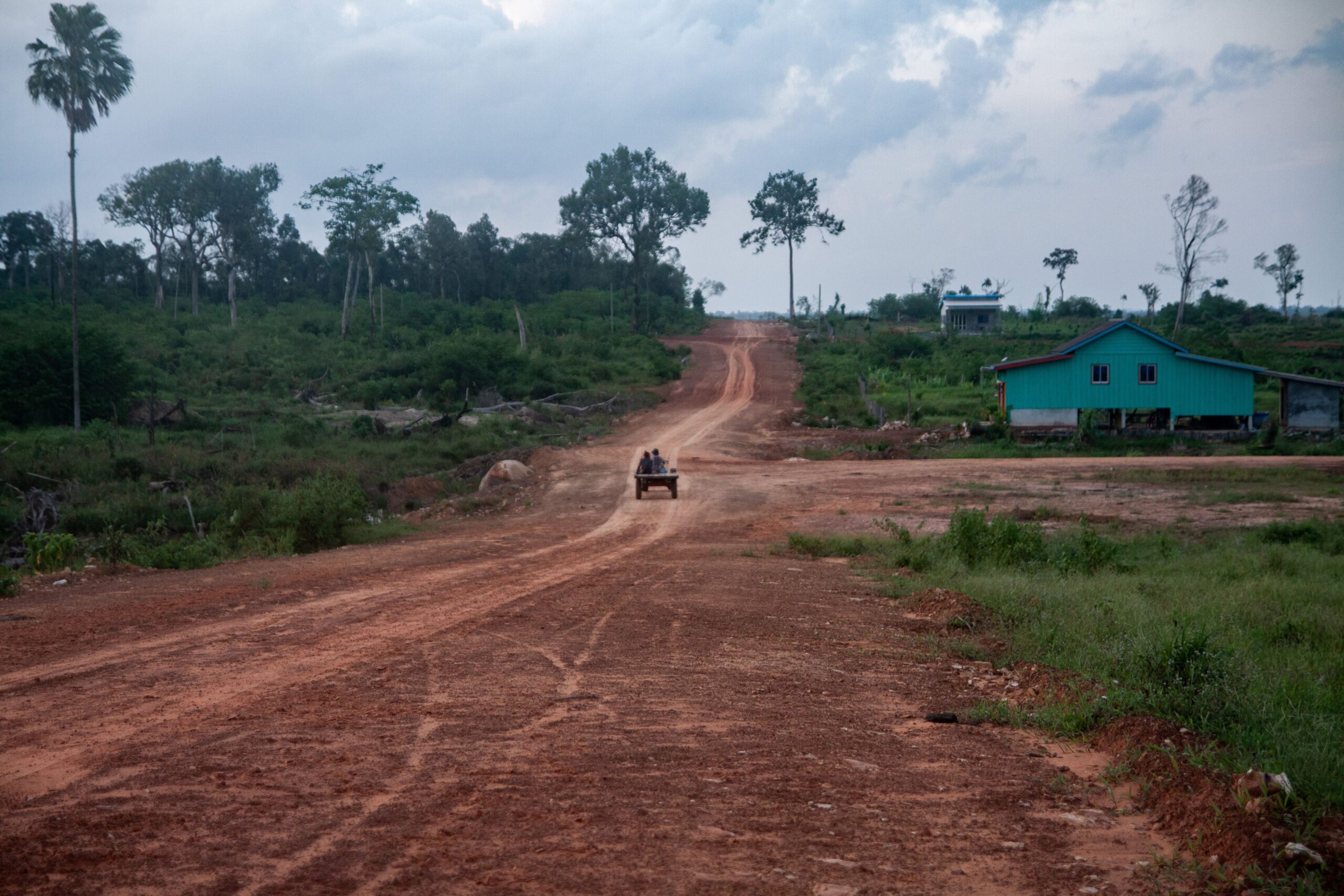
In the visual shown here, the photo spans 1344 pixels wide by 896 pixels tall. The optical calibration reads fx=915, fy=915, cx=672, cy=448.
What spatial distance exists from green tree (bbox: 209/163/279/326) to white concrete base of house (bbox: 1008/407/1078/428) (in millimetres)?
57298

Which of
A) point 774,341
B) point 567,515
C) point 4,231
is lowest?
point 567,515

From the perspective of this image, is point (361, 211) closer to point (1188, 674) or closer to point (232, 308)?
point (232, 308)

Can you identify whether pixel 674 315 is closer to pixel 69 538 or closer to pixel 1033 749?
pixel 69 538

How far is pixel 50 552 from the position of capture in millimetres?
13500

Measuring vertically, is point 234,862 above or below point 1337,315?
below

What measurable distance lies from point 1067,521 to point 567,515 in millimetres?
10440

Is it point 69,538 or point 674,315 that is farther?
point 674,315

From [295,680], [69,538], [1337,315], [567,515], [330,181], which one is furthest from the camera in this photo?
[1337,315]

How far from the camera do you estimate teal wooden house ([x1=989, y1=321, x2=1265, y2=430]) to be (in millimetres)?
34938

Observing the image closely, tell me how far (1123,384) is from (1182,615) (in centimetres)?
3031

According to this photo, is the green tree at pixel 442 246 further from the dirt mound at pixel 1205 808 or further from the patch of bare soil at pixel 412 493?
the dirt mound at pixel 1205 808

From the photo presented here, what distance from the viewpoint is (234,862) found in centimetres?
402

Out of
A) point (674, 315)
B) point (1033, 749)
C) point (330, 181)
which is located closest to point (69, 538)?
point (1033, 749)

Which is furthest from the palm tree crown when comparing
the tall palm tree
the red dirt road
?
the red dirt road
